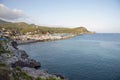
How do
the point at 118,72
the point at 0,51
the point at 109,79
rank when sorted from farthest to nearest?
the point at 0,51 → the point at 118,72 → the point at 109,79

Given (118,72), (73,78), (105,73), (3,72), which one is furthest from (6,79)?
(118,72)

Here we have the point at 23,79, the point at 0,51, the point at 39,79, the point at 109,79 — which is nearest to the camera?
the point at 23,79

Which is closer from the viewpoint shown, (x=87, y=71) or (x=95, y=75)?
(x=95, y=75)

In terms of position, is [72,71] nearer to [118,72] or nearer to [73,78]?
[73,78]

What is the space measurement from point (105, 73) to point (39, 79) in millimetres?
18446

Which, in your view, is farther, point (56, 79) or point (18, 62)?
point (18, 62)

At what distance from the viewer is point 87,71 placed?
135ft

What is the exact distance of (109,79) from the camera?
3512cm

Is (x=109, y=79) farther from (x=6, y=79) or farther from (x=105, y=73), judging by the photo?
(x=6, y=79)

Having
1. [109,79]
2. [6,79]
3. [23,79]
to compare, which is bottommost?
[109,79]

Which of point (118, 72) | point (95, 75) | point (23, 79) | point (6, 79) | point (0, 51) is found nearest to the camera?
point (6, 79)

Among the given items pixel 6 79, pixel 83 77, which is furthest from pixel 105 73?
pixel 6 79

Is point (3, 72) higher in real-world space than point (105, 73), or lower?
higher

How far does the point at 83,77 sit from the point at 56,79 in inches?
342
